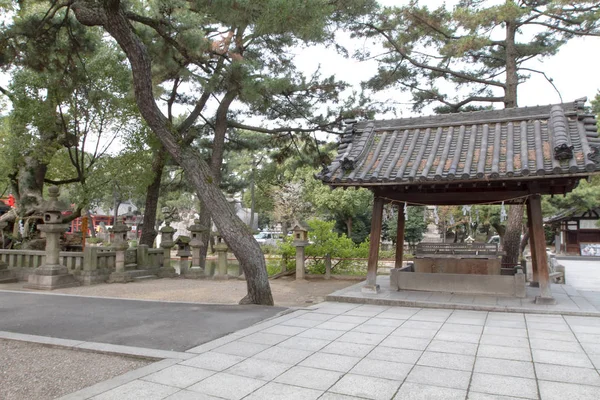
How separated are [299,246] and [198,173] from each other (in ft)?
20.8

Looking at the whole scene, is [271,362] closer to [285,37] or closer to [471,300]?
[471,300]

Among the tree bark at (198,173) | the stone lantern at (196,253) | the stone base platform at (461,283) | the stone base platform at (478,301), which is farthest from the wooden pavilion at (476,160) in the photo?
the stone lantern at (196,253)

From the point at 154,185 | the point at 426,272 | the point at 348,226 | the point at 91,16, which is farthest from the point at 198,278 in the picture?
the point at 348,226

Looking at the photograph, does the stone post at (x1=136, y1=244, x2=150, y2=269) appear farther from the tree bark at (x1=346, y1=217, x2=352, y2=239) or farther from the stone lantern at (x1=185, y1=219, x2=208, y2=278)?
the tree bark at (x1=346, y1=217, x2=352, y2=239)

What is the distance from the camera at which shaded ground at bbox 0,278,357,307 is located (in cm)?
981

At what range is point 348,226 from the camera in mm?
34406

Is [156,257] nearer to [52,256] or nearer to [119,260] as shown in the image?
[119,260]

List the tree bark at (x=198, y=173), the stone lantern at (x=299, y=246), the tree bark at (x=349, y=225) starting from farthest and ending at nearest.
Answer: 1. the tree bark at (x=349, y=225)
2. the stone lantern at (x=299, y=246)
3. the tree bark at (x=198, y=173)

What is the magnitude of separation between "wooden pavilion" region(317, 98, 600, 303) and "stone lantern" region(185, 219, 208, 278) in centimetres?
752

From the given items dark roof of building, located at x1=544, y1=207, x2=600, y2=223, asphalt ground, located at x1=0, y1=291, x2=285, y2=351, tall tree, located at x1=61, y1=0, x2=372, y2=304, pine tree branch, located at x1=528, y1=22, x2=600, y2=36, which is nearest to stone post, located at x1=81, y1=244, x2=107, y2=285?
asphalt ground, located at x1=0, y1=291, x2=285, y2=351

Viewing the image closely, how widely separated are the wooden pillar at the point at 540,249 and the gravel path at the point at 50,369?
7023 mm

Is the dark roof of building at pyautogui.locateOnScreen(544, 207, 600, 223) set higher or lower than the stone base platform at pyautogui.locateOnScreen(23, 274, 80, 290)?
higher

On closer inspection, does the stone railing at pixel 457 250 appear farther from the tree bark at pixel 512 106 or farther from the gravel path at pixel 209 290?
the tree bark at pixel 512 106

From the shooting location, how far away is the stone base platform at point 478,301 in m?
7.10
